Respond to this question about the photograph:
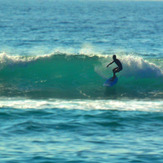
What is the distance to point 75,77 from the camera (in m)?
28.8

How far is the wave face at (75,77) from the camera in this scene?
25.1 metres

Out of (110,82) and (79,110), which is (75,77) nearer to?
(110,82)

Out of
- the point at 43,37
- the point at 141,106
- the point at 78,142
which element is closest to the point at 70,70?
the point at 141,106

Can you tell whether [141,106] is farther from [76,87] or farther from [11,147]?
[11,147]

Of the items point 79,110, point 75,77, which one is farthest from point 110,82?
point 79,110

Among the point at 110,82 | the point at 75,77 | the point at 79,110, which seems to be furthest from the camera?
the point at 75,77

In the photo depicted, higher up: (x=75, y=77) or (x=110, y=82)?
(x=75, y=77)

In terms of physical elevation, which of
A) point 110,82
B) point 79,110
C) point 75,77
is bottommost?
point 79,110

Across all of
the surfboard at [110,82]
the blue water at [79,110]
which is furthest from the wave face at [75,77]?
the surfboard at [110,82]

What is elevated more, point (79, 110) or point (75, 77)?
point (75, 77)

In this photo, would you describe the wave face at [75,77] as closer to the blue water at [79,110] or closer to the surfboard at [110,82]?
the blue water at [79,110]

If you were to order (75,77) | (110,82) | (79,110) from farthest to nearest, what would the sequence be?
(75,77) < (110,82) < (79,110)

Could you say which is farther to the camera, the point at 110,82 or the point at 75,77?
the point at 75,77

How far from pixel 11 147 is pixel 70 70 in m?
14.4
